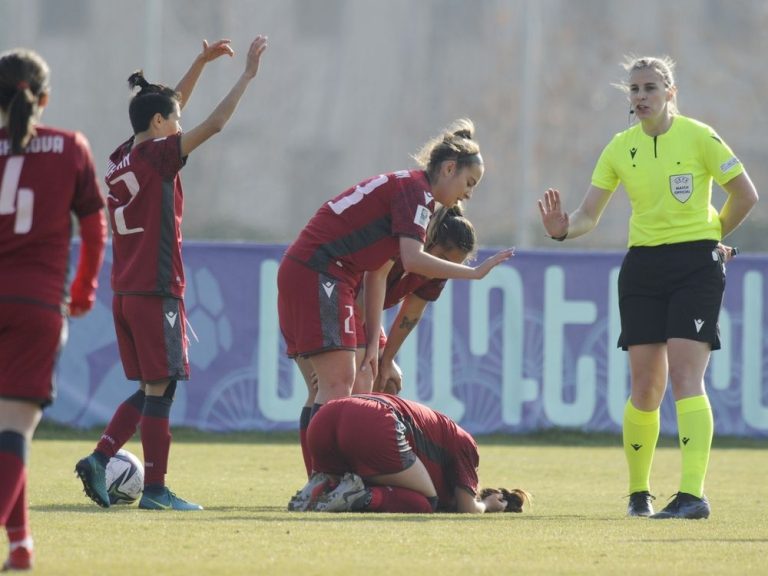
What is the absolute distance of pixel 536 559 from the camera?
539cm

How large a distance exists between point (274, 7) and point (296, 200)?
2.41 m

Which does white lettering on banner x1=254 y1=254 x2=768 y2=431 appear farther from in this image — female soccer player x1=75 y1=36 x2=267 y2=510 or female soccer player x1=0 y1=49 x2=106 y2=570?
female soccer player x1=0 y1=49 x2=106 y2=570

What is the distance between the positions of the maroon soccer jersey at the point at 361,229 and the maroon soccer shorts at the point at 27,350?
2524mm

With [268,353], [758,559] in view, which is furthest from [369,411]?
[268,353]

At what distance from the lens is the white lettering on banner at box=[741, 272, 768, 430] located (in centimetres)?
1317

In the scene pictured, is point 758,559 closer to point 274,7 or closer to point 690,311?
point 690,311

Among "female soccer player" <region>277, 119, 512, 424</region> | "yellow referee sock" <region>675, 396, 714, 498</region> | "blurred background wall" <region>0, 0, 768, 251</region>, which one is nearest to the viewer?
"yellow referee sock" <region>675, 396, 714, 498</region>

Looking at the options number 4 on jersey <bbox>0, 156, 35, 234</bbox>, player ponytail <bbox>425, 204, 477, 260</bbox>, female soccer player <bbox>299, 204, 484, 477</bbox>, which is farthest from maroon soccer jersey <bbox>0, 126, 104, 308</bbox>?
player ponytail <bbox>425, 204, 477, 260</bbox>

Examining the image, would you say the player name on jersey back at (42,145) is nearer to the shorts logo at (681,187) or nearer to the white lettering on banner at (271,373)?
the shorts logo at (681,187)

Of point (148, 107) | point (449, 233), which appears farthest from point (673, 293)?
point (148, 107)

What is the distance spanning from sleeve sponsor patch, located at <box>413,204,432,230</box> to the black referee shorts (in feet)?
3.43

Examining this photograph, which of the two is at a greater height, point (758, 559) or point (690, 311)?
point (690, 311)

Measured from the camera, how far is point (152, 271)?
23.6ft

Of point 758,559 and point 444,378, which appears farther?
point 444,378
